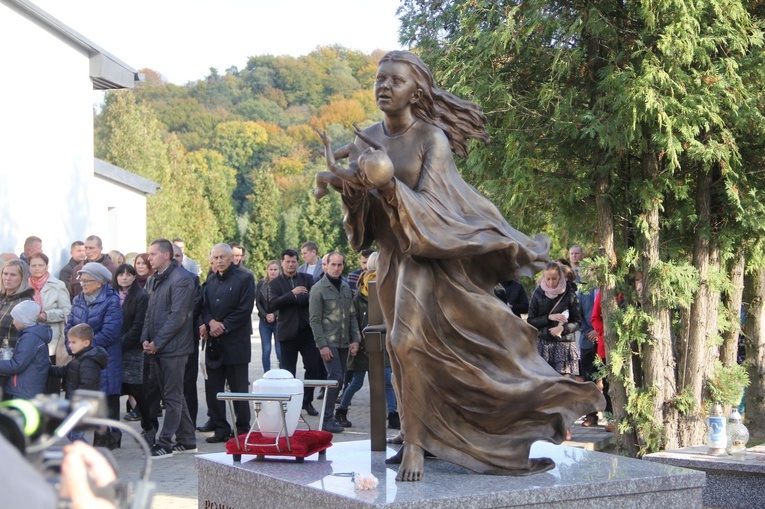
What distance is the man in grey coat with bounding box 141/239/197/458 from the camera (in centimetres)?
1012

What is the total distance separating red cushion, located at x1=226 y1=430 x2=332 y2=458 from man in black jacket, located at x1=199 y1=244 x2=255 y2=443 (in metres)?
4.61

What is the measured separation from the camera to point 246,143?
81.9 meters

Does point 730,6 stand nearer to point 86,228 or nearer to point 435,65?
point 435,65

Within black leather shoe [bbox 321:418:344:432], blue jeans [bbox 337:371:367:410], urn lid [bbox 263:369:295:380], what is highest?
urn lid [bbox 263:369:295:380]

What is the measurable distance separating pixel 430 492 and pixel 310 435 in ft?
4.53

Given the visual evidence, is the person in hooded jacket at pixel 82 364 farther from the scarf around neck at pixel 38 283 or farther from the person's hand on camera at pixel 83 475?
the person's hand on camera at pixel 83 475

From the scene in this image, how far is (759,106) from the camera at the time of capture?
9.22m

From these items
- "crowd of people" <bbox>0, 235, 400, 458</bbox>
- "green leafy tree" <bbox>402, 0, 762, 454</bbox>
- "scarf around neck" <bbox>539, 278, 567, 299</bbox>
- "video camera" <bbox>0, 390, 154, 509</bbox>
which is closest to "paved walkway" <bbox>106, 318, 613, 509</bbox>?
"crowd of people" <bbox>0, 235, 400, 458</bbox>

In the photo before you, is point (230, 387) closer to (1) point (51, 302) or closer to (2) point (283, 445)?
(1) point (51, 302)

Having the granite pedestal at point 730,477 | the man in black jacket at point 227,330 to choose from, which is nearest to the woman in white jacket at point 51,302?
the man in black jacket at point 227,330

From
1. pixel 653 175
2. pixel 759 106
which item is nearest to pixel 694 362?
pixel 653 175

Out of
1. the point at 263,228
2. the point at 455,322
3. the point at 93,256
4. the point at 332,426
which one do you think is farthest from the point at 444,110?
the point at 263,228

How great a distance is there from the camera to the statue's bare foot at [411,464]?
18.0 feet

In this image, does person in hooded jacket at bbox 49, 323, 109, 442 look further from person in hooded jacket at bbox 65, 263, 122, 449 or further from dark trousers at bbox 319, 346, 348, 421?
dark trousers at bbox 319, 346, 348, 421
